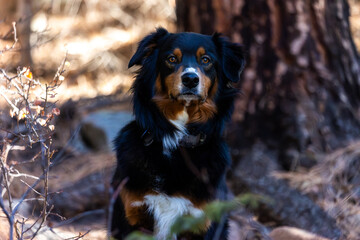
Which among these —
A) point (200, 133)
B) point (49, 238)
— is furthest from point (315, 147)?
point (49, 238)

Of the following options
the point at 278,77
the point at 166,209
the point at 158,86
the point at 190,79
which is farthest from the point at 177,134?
the point at 278,77

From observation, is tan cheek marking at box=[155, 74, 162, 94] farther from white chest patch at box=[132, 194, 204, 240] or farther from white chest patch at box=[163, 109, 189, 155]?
white chest patch at box=[132, 194, 204, 240]

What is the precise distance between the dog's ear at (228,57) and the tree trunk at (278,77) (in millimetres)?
1346

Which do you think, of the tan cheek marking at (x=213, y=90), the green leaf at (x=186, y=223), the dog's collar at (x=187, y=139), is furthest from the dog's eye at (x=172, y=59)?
the green leaf at (x=186, y=223)

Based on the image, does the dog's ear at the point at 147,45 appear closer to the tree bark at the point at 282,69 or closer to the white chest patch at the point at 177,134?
the white chest patch at the point at 177,134

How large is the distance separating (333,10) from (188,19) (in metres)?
1.69

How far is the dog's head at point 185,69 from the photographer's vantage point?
3.68 metres

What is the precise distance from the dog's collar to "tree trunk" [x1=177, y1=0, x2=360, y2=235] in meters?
1.67

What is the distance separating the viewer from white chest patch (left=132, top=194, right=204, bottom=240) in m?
3.49

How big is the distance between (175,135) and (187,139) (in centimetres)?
10

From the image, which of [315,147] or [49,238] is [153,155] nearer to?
[49,238]

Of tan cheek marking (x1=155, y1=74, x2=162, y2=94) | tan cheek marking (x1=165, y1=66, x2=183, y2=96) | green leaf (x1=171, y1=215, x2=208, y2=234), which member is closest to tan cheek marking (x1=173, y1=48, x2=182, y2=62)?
tan cheek marking (x1=165, y1=66, x2=183, y2=96)

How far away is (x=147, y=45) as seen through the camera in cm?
388

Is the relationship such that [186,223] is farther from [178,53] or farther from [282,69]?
[282,69]
